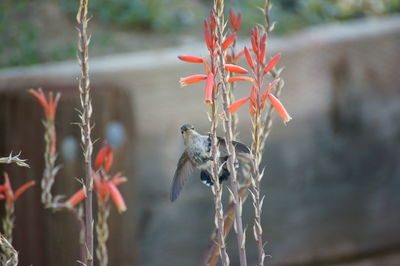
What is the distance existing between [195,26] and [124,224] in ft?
4.73

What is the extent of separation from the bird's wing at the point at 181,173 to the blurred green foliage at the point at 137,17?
2.33 meters

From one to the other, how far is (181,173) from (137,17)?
2.72 m

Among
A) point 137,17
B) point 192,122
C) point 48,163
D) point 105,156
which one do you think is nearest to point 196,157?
point 105,156

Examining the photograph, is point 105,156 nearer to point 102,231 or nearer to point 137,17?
point 102,231

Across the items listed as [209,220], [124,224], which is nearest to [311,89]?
[209,220]

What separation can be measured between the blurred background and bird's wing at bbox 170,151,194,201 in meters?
1.40

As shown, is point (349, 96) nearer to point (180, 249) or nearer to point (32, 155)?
point (180, 249)

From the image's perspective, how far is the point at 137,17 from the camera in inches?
155

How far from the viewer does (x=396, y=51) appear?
12.1ft

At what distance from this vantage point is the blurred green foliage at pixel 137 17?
368 centimetres

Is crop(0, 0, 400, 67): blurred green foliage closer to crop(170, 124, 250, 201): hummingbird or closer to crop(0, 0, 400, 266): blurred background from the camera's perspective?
crop(0, 0, 400, 266): blurred background

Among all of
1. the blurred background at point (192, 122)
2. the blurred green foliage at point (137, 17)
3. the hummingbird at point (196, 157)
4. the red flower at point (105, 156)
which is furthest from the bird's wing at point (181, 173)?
the blurred green foliage at point (137, 17)

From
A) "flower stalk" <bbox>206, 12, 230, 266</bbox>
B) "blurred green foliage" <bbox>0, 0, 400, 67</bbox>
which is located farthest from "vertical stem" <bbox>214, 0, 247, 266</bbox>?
"blurred green foliage" <bbox>0, 0, 400, 67</bbox>

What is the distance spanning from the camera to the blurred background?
2.90 metres
